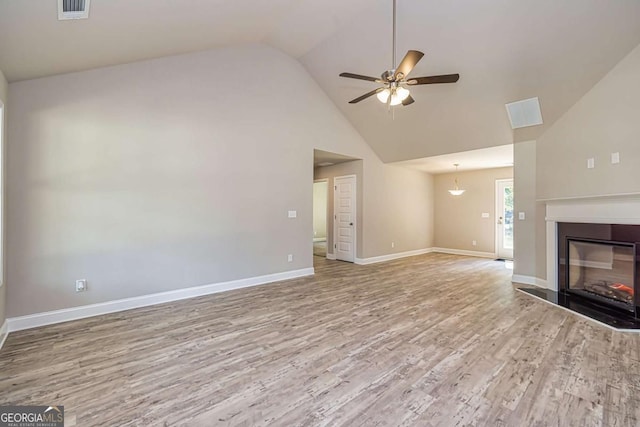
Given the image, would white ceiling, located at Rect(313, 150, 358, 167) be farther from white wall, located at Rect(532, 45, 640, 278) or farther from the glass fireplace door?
the glass fireplace door

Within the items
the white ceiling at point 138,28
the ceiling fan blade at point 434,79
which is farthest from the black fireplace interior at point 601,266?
the white ceiling at point 138,28

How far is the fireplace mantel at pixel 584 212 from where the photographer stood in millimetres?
3474

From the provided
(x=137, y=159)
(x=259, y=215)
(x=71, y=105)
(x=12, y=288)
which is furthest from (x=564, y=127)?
(x=12, y=288)

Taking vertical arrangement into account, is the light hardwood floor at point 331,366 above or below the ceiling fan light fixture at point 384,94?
below

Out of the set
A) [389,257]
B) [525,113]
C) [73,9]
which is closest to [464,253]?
[389,257]

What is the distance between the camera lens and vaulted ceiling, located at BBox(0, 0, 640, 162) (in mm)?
2699

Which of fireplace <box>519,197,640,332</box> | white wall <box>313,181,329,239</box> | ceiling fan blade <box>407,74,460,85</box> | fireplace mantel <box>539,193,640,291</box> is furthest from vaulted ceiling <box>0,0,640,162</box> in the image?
white wall <box>313,181,329,239</box>

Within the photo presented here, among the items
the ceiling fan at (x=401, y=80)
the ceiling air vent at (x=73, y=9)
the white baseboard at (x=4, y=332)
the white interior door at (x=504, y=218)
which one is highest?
the ceiling air vent at (x=73, y=9)

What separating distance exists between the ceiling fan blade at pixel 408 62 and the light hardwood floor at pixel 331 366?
8.91 feet

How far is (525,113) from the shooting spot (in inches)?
176

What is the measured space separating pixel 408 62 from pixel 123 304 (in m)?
4.40

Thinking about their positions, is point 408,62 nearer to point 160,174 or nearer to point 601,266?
point 160,174

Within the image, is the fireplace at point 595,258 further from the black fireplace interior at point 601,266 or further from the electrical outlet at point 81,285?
the electrical outlet at point 81,285

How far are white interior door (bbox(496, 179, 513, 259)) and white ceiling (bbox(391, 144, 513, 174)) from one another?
1.93ft
